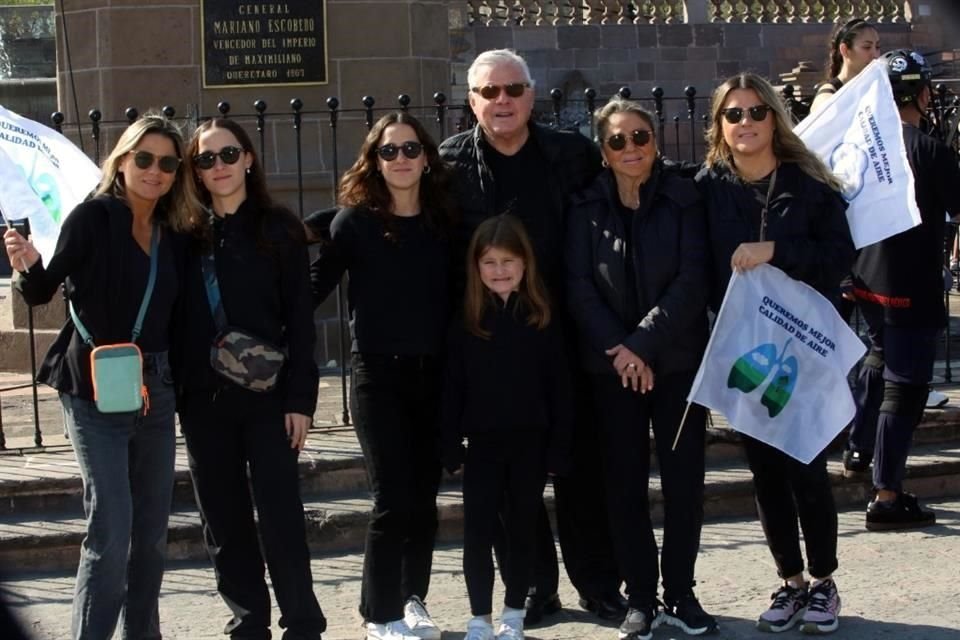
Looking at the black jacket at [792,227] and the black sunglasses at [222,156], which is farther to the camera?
the black jacket at [792,227]

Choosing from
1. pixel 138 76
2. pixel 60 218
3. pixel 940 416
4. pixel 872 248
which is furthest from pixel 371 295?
pixel 138 76

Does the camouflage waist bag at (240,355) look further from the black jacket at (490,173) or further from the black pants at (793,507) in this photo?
the black pants at (793,507)

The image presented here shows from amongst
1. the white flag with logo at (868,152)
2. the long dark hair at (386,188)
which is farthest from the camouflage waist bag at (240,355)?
the white flag with logo at (868,152)

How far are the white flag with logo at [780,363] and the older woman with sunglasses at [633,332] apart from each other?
0.11 meters

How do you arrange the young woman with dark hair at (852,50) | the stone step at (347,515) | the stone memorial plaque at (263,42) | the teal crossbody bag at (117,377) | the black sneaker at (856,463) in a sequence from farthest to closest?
the stone memorial plaque at (263,42) < the young woman with dark hair at (852,50) < the black sneaker at (856,463) < the stone step at (347,515) < the teal crossbody bag at (117,377)

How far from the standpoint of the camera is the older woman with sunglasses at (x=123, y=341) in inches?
188

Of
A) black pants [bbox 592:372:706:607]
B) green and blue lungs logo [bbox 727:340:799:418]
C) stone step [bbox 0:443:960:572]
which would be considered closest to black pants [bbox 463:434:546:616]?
black pants [bbox 592:372:706:607]

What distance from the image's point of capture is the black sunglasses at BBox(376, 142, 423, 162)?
5.36 metres

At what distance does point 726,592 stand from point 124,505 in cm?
252

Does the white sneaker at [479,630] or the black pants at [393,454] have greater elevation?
the black pants at [393,454]

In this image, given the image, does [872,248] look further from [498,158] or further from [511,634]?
[511,634]

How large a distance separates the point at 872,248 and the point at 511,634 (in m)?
2.66

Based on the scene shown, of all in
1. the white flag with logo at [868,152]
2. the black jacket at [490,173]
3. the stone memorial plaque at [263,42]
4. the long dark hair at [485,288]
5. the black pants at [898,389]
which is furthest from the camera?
the stone memorial plaque at [263,42]

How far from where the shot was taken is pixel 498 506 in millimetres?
5461
